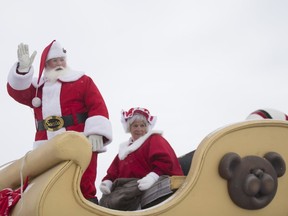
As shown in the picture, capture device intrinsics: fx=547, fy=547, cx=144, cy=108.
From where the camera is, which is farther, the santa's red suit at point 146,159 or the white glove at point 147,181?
the santa's red suit at point 146,159

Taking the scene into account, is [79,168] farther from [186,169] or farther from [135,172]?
[186,169]

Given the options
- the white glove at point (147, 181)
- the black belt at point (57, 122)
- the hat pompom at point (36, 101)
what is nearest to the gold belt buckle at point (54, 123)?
the black belt at point (57, 122)

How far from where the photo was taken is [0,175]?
2.89 m

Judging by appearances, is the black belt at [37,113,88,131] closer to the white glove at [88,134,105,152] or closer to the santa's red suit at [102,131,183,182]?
the white glove at [88,134,105,152]

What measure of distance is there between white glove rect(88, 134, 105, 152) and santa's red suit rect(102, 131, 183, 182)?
25 cm

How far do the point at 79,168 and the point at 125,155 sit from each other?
1052 mm

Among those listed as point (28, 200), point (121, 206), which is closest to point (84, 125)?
point (121, 206)

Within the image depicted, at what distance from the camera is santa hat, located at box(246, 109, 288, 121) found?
307 cm

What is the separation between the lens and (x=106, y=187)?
3271 millimetres

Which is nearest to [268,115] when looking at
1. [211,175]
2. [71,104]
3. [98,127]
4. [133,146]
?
[211,175]

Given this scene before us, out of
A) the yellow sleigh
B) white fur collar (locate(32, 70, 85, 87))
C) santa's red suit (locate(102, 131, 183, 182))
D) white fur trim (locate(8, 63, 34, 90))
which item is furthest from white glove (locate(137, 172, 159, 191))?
white fur trim (locate(8, 63, 34, 90))

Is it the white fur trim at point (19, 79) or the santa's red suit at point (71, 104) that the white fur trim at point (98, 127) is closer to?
the santa's red suit at point (71, 104)

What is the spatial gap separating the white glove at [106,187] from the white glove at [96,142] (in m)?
0.28

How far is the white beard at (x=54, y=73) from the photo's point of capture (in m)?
3.38
